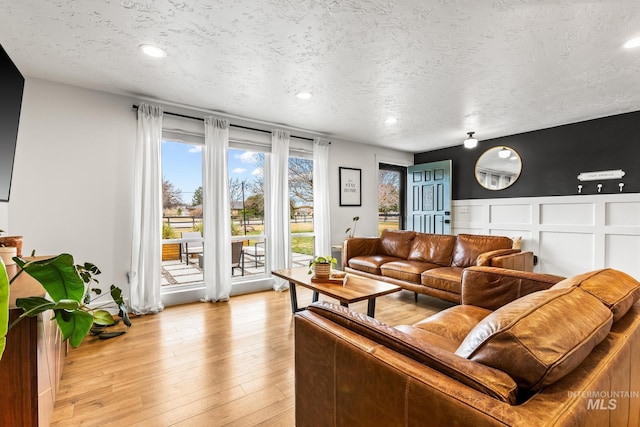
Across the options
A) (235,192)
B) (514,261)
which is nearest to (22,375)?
(235,192)

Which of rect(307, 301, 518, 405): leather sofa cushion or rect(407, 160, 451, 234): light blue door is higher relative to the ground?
rect(407, 160, 451, 234): light blue door

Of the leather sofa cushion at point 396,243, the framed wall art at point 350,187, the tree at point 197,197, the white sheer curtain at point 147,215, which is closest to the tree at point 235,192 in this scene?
the tree at point 197,197

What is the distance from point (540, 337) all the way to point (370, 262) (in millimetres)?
3357

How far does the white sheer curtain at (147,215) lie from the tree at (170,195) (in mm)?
275

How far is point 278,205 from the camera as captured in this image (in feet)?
13.8

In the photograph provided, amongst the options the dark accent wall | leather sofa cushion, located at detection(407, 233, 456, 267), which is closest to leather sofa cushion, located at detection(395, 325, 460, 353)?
leather sofa cushion, located at detection(407, 233, 456, 267)

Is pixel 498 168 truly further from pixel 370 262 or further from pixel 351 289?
pixel 351 289

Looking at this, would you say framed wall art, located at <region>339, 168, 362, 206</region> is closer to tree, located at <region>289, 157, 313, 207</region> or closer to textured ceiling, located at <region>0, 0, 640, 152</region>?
tree, located at <region>289, 157, 313, 207</region>

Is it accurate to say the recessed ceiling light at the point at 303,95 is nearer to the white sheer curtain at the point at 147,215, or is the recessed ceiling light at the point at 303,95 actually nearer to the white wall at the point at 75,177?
the white sheer curtain at the point at 147,215

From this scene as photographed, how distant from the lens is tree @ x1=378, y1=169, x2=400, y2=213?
5.93 m

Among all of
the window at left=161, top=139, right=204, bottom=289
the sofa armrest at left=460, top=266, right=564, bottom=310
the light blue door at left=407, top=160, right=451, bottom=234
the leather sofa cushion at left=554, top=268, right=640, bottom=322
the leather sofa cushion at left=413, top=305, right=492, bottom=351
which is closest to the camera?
the leather sofa cushion at left=554, top=268, right=640, bottom=322

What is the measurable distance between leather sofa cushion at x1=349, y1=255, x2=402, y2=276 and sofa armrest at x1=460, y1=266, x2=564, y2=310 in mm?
1750

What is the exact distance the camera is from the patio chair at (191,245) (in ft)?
12.2

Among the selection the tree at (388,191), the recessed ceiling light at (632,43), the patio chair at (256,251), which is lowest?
the patio chair at (256,251)
